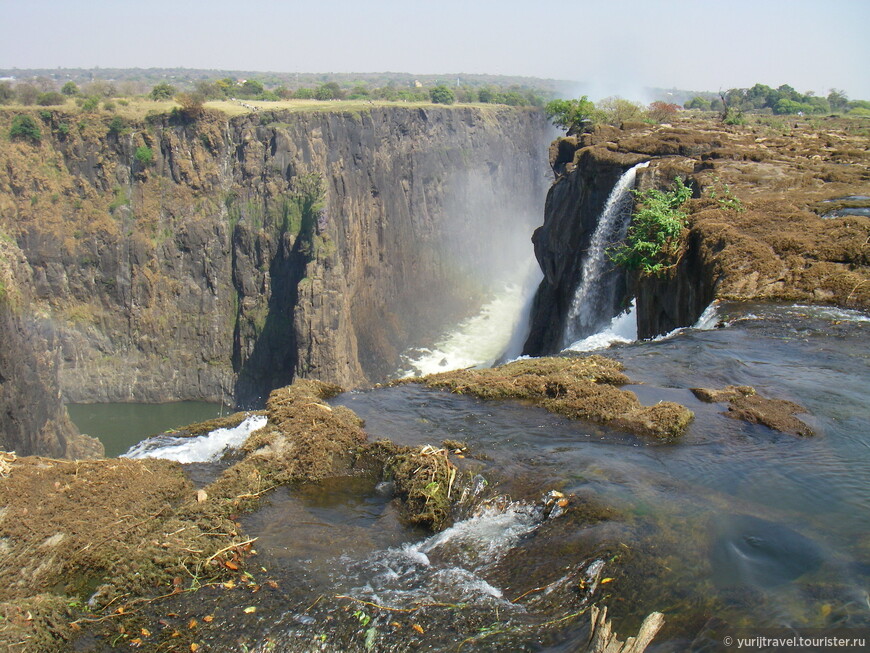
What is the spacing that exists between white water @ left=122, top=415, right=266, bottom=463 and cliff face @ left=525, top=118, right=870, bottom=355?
11.1 meters

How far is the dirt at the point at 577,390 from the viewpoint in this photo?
953 cm

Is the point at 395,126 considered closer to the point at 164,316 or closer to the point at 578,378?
the point at 164,316

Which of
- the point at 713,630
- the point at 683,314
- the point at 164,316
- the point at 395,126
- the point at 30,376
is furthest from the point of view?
the point at 395,126

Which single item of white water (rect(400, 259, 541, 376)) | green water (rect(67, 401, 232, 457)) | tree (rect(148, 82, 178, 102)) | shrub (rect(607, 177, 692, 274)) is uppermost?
tree (rect(148, 82, 178, 102))

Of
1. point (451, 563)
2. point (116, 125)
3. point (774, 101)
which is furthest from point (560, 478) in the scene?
point (774, 101)

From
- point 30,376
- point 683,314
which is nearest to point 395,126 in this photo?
point 30,376

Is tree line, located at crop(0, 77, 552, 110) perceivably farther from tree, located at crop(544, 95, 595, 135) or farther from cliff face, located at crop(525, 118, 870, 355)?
cliff face, located at crop(525, 118, 870, 355)

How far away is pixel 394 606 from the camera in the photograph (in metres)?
5.89

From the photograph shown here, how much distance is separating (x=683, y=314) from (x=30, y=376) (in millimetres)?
24442

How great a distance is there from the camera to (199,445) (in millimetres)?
9867

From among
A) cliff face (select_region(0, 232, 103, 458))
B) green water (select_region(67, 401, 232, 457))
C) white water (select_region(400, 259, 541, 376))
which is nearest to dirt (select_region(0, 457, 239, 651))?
cliff face (select_region(0, 232, 103, 458))

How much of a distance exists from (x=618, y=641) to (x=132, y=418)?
1701 inches

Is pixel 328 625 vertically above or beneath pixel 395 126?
beneath

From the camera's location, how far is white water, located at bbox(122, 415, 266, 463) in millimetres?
9539
